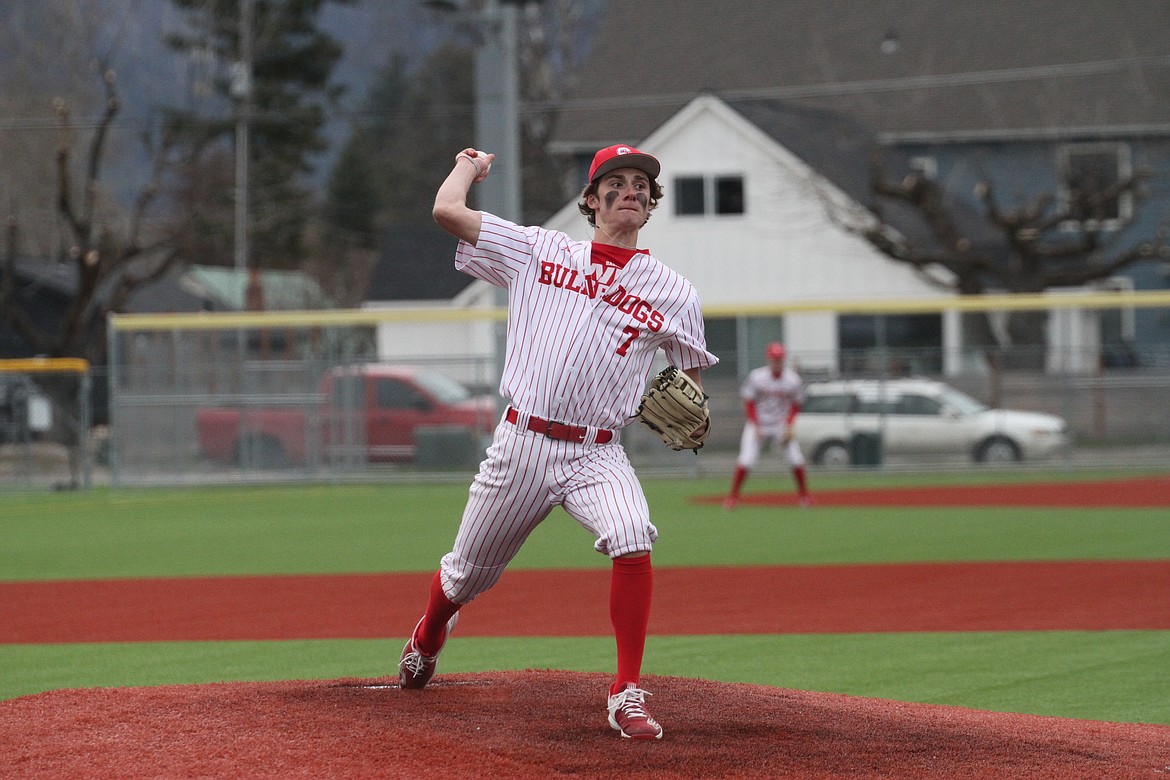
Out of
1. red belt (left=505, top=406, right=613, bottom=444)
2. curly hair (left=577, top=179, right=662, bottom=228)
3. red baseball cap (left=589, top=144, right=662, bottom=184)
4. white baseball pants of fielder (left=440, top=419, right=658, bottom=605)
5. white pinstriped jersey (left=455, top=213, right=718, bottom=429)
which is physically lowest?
white baseball pants of fielder (left=440, top=419, right=658, bottom=605)

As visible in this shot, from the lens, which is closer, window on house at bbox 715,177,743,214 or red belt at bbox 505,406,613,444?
red belt at bbox 505,406,613,444

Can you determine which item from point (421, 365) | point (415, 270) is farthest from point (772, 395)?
point (415, 270)

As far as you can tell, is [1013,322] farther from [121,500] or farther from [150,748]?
[150,748]

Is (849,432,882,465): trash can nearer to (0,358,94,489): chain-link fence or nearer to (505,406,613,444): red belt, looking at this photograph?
(0,358,94,489): chain-link fence

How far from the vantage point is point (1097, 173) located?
3319cm

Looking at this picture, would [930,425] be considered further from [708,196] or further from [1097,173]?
[1097,173]

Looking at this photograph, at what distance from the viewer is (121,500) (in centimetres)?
2152

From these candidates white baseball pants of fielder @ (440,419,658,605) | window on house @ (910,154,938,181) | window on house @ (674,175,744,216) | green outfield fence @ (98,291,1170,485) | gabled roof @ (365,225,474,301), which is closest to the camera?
white baseball pants of fielder @ (440,419,658,605)

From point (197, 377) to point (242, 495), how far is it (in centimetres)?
255

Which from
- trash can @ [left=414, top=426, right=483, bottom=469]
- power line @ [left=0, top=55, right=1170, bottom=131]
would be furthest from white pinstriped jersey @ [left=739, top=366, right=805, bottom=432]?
power line @ [left=0, top=55, right=1170, bottom=131]

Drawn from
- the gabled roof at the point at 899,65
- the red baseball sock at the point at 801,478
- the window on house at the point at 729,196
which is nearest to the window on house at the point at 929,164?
the gabled roof at the point at 899,65

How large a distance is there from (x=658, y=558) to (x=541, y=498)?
746cm

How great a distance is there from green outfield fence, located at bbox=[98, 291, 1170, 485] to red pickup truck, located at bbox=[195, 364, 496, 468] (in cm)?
4

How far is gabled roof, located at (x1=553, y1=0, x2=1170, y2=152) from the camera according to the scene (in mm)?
34781
